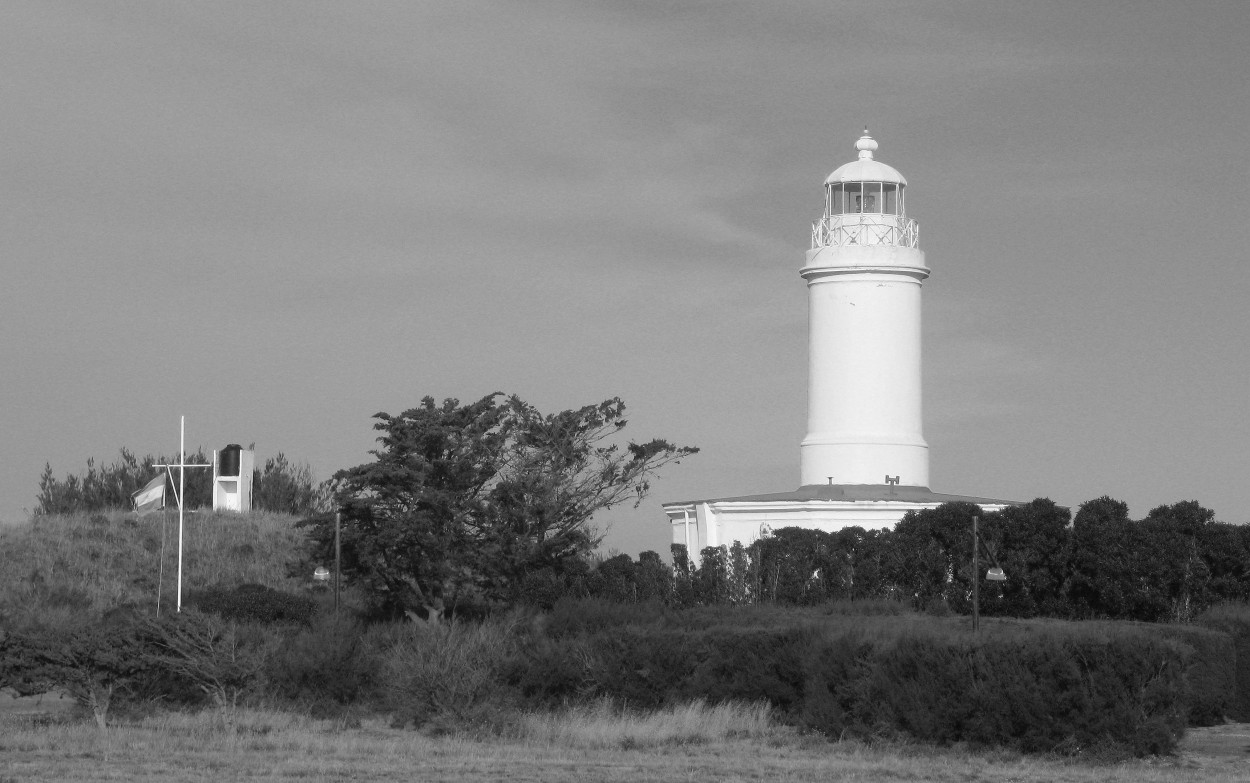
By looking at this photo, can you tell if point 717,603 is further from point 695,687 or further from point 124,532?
point 124,532

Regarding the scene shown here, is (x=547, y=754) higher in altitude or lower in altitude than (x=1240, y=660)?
lower

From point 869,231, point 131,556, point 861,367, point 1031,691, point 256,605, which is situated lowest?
point 1031,691

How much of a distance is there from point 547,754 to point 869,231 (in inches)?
847

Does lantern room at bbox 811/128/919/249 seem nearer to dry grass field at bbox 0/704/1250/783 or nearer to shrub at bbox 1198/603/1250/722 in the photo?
shrub at bbox 1198/603/1250/722

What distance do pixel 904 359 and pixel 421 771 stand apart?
75.0 feet

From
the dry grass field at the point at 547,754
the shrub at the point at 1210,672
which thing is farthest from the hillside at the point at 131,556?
the shrub at the point at 1210,672

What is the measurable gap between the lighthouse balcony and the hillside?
15.5m

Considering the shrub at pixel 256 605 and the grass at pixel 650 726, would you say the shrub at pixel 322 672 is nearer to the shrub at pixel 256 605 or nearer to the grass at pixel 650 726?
the grass at pixel 650 726

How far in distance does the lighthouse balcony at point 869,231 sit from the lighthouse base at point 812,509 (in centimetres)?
536

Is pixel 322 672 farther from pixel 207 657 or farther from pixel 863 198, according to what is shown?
pixel 863 198

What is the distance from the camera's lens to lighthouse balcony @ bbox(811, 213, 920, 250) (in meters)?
38.0

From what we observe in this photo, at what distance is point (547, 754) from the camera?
18.9m

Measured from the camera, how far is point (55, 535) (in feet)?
152

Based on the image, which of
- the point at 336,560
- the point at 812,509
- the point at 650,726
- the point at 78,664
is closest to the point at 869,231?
the point at 812,509
